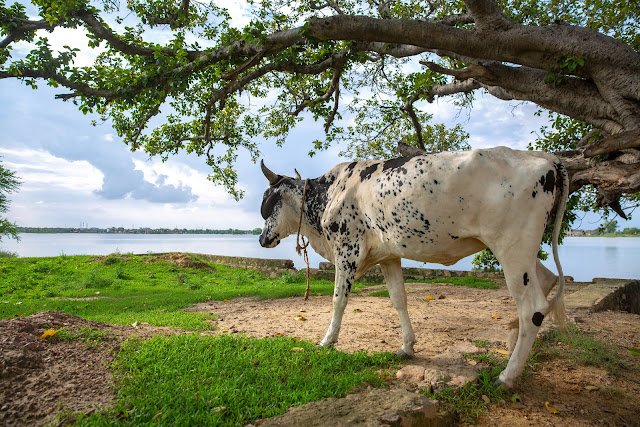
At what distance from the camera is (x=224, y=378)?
10.8 ft

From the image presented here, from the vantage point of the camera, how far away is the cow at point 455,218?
333cm

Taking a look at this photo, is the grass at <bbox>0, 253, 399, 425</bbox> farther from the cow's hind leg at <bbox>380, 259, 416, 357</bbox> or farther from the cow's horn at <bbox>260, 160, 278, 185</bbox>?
the cow's horn at <bbox>260, 160, 278, 185</bbox>

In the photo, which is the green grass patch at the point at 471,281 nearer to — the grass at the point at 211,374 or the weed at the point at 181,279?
the grass at the point at 211,374

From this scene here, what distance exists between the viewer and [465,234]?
3580mm

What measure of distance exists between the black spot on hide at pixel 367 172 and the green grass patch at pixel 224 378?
5.93ft

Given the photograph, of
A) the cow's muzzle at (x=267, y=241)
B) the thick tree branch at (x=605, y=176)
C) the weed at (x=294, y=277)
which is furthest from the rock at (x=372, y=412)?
the weed at (x=294, y=277)

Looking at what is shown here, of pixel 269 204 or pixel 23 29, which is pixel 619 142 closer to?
pixel 269 204

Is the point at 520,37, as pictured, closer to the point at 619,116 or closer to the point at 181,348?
the point at 619,116

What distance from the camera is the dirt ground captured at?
111 inches

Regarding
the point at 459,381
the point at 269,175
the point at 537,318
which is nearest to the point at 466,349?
the point at 459,381

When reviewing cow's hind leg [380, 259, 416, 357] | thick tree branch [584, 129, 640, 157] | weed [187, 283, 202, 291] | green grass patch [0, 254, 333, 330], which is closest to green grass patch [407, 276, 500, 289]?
green grass patch [0, 254, 333, 330]

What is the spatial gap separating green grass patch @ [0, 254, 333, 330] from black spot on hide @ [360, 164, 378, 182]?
310cm

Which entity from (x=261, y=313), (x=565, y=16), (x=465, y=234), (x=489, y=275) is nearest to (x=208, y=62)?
(x=261, y=313)

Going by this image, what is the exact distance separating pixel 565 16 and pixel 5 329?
11132 millimetres
